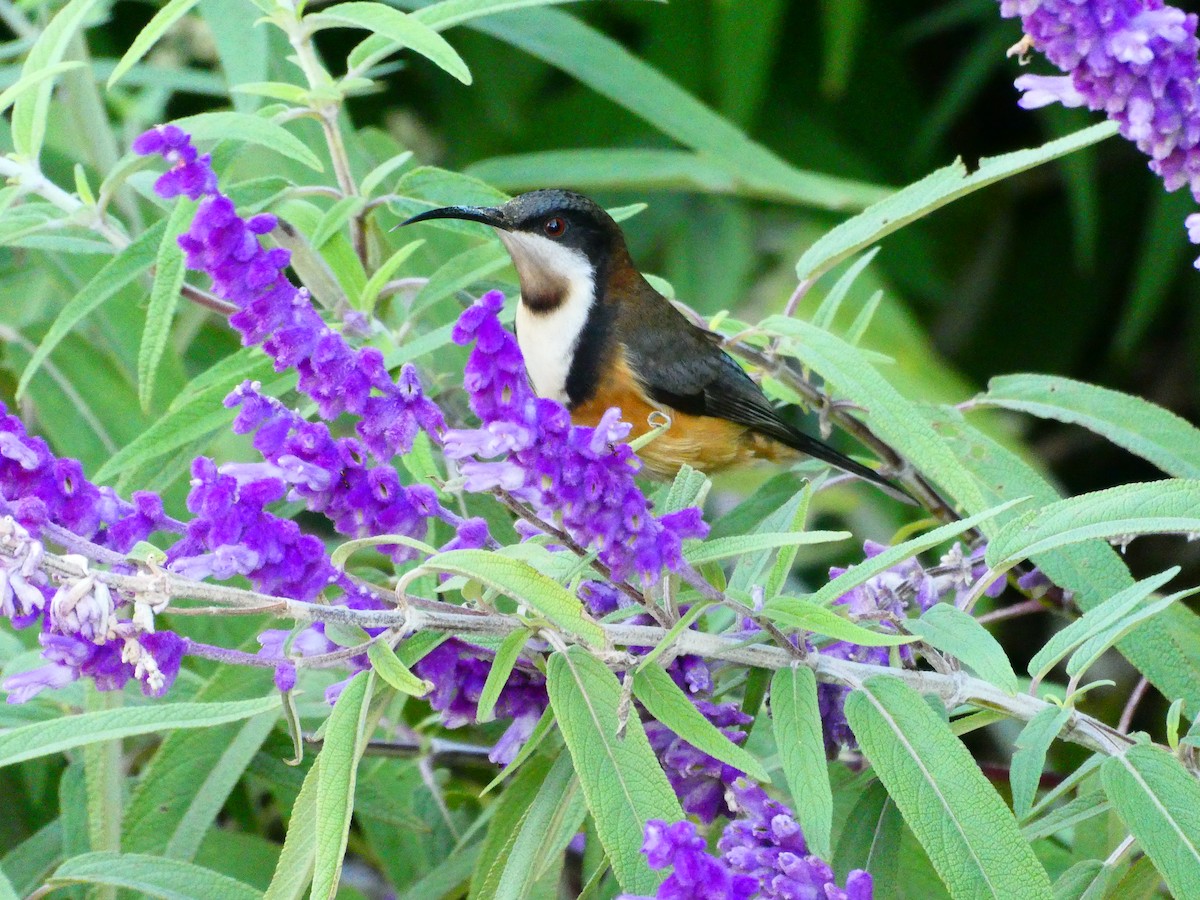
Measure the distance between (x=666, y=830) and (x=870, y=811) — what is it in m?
0.45

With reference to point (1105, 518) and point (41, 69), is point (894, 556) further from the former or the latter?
point (41, 69)

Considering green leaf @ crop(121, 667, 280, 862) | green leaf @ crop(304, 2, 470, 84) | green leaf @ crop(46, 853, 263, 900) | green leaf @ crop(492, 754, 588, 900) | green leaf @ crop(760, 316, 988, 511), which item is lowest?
green leaf @ crop(121, 667, 280, 862)

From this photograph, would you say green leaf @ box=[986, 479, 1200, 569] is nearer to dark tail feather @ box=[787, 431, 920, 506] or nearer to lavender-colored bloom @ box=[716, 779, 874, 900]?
lavender-colored bloom @ box=[716, 779, 874, 900]

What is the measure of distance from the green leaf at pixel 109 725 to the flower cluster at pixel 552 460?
262 millimetres

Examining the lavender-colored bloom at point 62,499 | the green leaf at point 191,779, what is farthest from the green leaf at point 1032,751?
the green leaf at point 191,779

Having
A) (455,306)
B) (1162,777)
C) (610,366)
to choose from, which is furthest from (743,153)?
(1162,777)

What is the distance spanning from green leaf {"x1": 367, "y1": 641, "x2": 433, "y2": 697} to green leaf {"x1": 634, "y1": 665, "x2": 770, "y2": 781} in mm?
183

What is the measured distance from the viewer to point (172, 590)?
1.06 meters

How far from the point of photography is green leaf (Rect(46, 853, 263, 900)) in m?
1.35

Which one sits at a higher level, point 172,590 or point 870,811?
point 172,590

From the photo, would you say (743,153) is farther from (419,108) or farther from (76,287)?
(419,108)

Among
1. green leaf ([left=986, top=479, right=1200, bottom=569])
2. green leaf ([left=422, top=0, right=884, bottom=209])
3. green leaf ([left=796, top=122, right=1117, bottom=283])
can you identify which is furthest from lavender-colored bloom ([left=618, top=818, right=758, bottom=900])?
green leaf ([left=422, top=0, right=884, bottom=209])

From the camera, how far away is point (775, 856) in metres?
1.19

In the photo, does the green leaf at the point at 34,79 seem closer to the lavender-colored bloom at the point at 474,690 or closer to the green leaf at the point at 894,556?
the lavender-colored bloom at the point at 474,690
